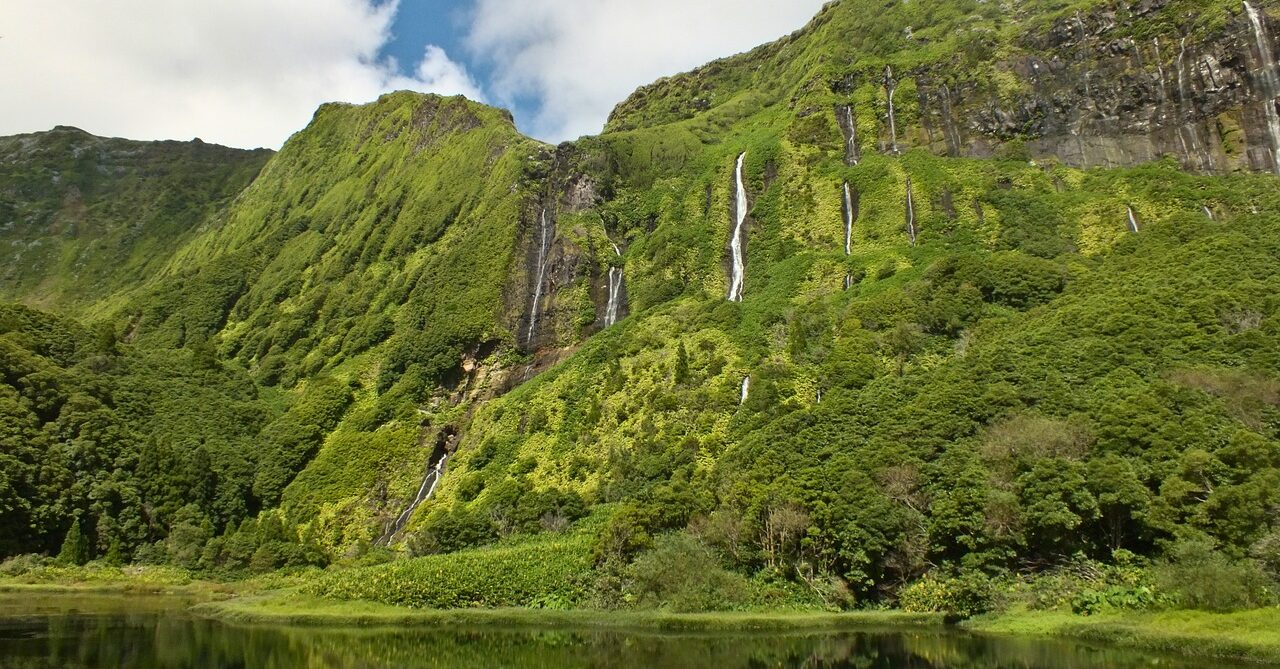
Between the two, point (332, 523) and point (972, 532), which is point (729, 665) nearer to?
point (972, 532)

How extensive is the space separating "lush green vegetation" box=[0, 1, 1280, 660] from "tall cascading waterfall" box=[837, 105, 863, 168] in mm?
1710

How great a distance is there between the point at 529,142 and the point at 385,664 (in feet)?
328

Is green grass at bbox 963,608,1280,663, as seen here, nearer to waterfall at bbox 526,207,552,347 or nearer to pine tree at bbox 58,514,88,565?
waterfall at bbox 526,207,552,347

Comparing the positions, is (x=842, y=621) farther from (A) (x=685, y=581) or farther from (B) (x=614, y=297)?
(B) (x=614, y=297)

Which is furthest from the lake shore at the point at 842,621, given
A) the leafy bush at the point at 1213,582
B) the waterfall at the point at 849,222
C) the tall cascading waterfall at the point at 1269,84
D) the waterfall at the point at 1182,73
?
the waterfall at the point at 1182,73

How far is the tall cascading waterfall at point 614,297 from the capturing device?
93.7m

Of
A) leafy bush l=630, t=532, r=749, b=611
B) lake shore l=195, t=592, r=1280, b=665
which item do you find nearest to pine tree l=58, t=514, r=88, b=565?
lake shore l=195, t=592, r=1280, b=665

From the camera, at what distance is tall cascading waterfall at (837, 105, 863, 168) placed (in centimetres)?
10062

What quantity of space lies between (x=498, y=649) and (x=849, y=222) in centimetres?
6971

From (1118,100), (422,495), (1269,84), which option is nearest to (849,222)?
(1118,100)

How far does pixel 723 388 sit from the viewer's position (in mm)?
66312

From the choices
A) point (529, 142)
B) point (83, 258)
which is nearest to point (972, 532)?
point (529, 142)

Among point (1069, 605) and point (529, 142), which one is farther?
point (529, 142)

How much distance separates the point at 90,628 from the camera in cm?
3681
